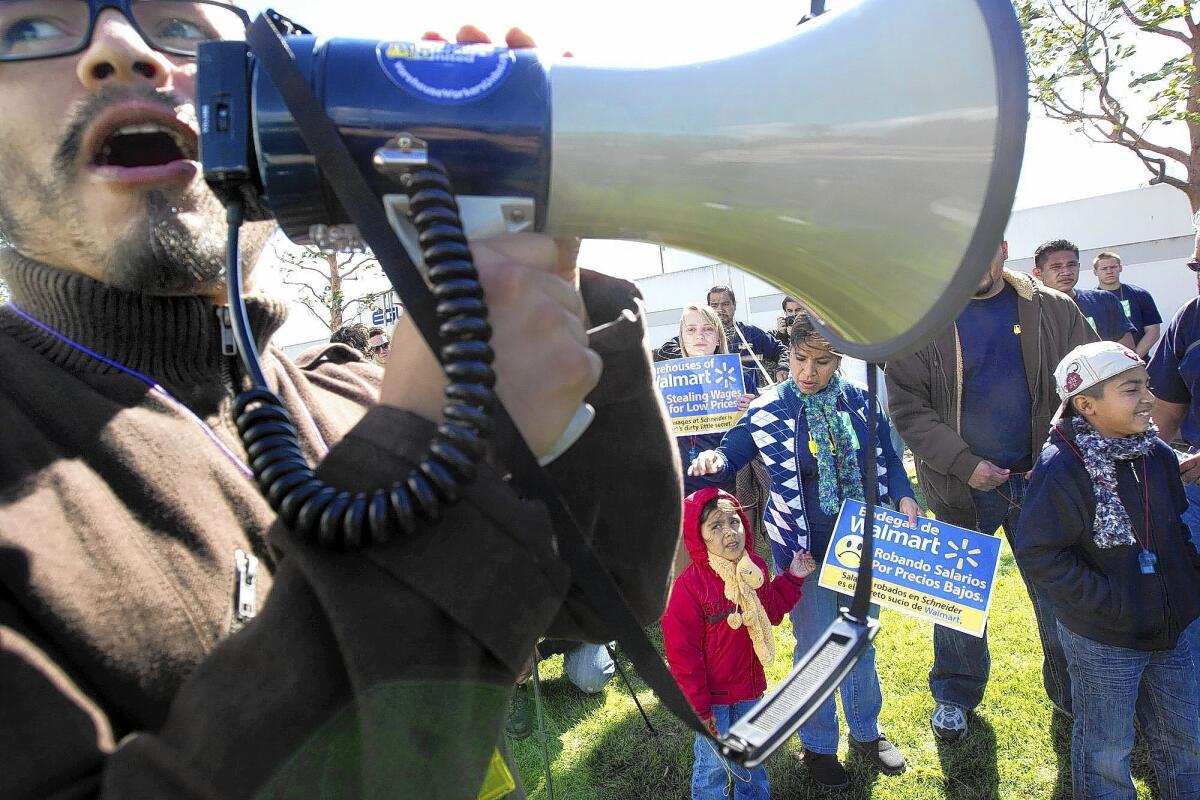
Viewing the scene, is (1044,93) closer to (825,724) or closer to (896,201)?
(825,724)

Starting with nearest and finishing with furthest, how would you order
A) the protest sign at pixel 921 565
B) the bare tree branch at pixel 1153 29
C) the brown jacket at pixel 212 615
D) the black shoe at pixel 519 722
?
the brown jacket at pixel 212 615 < the protest sign at pixel 921 565 < the black shoe at pixel 519 722 < the bare tree branch at pixel 1153 29

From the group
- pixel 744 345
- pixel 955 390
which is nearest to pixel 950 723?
pixel 955 390

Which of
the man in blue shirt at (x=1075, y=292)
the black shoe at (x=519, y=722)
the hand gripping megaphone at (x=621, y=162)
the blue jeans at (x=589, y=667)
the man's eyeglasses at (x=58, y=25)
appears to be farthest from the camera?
the man in blue shirt at (x=1075, y=292)

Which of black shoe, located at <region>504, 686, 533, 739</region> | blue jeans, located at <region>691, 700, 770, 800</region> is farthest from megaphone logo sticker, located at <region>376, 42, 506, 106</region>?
black shoe, located at <region>504, 686, 533, 739</region>

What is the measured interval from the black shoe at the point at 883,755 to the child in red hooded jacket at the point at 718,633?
21.7 inches

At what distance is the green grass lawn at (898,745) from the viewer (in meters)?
3.19

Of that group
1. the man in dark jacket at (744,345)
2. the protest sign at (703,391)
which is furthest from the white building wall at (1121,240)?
the protest sign at (703,391)

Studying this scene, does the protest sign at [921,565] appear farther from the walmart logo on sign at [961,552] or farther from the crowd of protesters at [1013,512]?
the crowd of protesters at [1013,512]

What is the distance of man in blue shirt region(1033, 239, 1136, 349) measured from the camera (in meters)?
5.64

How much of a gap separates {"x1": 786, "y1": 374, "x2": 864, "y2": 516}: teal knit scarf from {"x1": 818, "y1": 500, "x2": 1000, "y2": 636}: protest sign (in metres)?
0.23

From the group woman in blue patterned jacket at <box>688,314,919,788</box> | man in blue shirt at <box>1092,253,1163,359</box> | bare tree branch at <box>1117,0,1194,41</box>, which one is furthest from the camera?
bare tree branch at <box>1117,0,1194,41</box>

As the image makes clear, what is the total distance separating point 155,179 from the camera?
3.16ft

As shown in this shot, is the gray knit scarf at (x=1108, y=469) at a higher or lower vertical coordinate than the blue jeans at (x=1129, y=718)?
higher

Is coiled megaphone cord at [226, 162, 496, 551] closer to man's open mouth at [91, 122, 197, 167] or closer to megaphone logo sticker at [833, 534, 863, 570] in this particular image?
man's open mouth at [91, 122, 197, 167]
